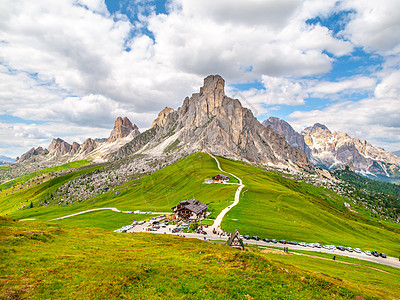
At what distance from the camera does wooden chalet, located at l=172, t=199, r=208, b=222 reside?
273 ft

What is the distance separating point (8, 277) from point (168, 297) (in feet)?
56.4

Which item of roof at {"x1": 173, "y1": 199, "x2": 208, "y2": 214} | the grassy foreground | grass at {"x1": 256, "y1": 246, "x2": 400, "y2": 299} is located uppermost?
the grassy foreground

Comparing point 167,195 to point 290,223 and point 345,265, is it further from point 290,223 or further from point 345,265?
point 345,265

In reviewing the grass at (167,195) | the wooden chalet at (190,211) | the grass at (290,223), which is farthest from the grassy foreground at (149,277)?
the grass at (167,195)

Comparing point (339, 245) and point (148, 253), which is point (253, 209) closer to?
point (339, 245)

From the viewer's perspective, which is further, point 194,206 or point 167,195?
point 167,195

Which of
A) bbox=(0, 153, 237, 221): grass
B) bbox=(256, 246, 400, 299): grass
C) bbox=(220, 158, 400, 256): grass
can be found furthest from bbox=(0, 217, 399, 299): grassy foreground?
bbox=(0, 153, 237, 221): grass

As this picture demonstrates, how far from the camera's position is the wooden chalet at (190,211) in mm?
83125

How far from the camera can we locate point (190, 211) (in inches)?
3339

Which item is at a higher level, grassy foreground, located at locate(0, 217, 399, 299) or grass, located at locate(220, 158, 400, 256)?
grassy foreground, located at locate(0, 217, 399, 299)

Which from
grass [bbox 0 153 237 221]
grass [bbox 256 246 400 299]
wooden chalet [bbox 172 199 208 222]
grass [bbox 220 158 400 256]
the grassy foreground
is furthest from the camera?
grass [bbox 0 153 237 221]

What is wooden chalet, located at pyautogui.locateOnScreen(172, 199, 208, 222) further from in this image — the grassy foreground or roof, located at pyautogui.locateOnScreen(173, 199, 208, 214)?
the grassy foreground

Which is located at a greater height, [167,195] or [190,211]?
[190,211]

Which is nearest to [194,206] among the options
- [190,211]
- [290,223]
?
[190,211]
